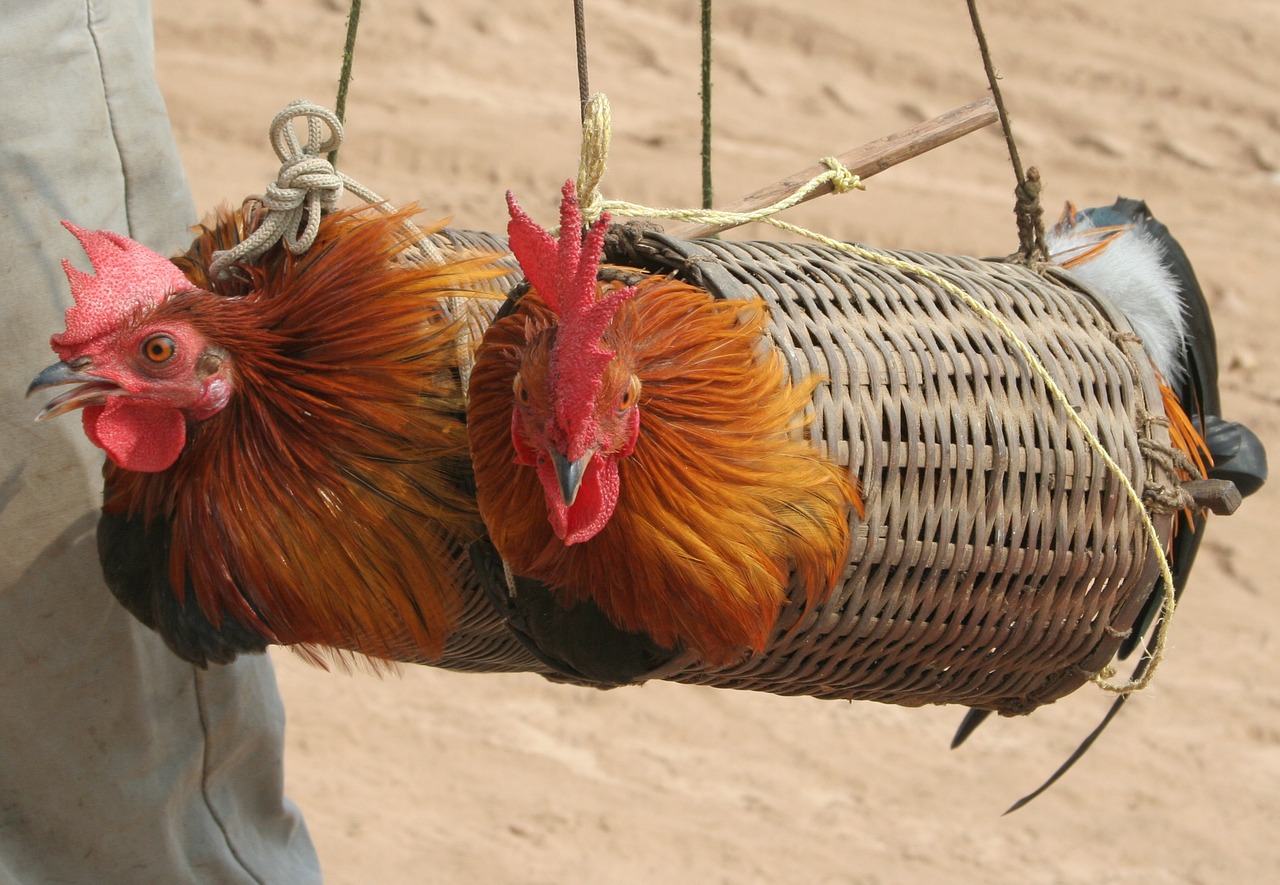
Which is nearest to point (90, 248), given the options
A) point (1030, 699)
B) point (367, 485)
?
point (367, 485)

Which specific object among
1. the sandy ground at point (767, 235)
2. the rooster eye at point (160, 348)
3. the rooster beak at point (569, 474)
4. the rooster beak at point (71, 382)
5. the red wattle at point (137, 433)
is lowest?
the sandy ground at point (767, 235)

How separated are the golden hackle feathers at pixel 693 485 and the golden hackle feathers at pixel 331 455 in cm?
12

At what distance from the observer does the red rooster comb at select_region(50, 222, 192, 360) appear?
1568 millimetres

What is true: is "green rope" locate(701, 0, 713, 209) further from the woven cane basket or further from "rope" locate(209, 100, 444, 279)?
"rope" locate(209, 100, 444, 279)

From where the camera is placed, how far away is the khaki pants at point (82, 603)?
1.84 m

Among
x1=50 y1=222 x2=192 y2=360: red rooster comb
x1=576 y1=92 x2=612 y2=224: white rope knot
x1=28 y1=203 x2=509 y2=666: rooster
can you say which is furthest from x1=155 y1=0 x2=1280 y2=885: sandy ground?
x1=576 y1=92 x2=612 y2=224: white rope knot

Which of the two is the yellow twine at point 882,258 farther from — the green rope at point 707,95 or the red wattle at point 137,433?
the red wattle at point 137,433

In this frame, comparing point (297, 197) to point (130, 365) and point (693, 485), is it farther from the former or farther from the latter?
point (693, 485)

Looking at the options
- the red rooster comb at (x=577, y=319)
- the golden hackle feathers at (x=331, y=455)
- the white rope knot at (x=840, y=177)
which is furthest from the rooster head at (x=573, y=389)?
the white rope knot at (x=840, y=177)

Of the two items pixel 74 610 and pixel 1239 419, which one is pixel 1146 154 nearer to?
pixel 1239 419

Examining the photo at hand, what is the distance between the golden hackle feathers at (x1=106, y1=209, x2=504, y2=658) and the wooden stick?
16.7 inches

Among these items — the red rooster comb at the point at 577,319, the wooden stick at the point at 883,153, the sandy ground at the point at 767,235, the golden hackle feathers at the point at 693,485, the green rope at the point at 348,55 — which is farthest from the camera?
the sandy ground at the point at 767,235

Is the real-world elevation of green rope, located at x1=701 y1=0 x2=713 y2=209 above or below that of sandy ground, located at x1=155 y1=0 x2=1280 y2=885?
above

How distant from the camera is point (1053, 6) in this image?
564 centimetres
